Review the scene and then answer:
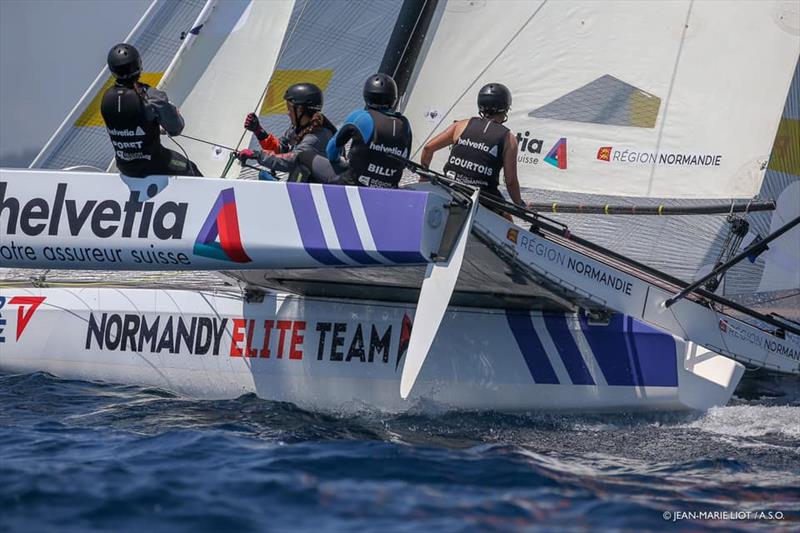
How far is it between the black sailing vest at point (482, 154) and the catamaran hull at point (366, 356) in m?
0.73

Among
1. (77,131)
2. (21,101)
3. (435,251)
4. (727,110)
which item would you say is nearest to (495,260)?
(435,251)

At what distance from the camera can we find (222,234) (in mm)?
5273

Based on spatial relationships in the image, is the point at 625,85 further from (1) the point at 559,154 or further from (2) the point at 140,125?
(2) the point at 140,125

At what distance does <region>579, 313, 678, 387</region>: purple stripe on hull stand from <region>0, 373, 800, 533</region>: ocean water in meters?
0.23

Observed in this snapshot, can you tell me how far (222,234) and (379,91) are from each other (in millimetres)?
1073

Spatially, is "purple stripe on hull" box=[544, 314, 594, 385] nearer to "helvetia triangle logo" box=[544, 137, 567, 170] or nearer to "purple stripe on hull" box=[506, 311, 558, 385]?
"purple stripe on hull" box=[506, 311, 558, 385]

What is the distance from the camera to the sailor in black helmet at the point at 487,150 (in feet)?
19.1


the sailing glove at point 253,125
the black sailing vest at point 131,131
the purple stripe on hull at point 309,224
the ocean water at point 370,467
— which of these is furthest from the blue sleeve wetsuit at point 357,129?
the ocean water at point 370,467

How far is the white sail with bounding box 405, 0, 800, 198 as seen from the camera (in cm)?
670

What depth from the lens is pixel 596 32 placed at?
6832 mm

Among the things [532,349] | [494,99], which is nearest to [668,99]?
[494,99]

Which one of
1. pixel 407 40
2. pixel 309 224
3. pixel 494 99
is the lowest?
pixel 309 224

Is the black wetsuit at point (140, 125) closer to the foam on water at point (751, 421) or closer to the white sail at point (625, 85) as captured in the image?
the white sail at point (625, 85)

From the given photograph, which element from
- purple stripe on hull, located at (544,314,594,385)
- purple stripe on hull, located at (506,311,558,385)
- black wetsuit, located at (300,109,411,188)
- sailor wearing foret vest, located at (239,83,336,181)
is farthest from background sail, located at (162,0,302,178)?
purple stripe on hull, located at (544,314,594,385)
